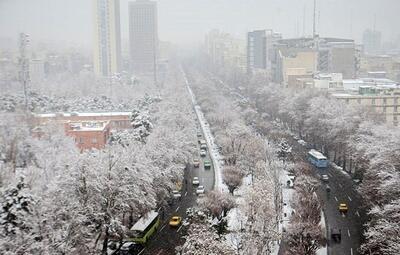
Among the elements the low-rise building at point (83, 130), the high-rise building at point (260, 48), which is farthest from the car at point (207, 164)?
the high-rise building at point (260, 48)

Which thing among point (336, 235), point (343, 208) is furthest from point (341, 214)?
point (336, 235)

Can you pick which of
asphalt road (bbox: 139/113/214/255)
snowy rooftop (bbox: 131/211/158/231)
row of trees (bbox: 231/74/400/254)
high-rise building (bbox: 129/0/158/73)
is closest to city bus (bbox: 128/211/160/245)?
snowy rooftop (bbox: 131/211/158/231)

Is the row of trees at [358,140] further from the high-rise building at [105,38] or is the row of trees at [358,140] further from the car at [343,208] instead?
the high-rise building at [105,38]

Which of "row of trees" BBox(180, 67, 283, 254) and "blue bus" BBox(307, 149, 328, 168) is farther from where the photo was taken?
"blue bus" BBox(307, 149, 328, 168)

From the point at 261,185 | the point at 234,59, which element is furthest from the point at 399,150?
the point at 234,59

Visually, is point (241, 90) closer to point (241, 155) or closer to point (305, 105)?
point (305, 105)

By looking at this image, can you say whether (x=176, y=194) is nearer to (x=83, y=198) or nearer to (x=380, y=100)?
(x=83, y=198)

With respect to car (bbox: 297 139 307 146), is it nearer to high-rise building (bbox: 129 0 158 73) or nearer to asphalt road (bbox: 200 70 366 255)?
asphalt road (bbox: 200 70 366 255)

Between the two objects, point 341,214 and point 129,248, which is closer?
point 129,248
